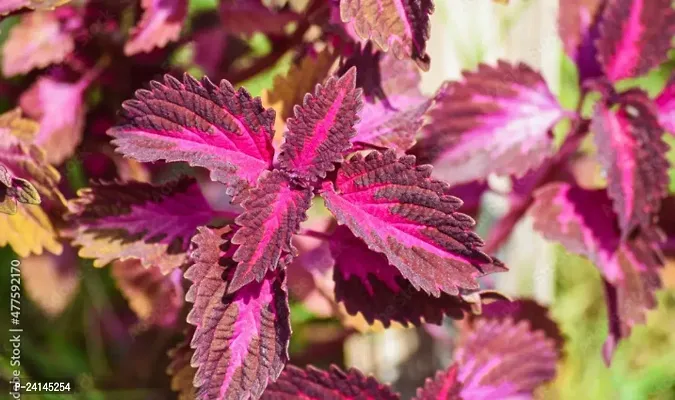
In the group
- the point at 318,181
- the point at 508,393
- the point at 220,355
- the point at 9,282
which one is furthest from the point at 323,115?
the point at 9,282

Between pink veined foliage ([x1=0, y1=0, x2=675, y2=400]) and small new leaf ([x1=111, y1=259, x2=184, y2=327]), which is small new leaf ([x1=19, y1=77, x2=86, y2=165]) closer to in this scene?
pink veined foliage ([x1=0, y1=0, x2=675, y2=400])

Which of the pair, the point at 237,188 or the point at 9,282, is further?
the point at 9,282

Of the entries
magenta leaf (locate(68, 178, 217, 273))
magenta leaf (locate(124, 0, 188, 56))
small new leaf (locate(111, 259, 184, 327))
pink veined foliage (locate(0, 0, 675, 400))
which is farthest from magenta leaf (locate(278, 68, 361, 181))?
small new leaf (locate(111, 259, 184, 327))

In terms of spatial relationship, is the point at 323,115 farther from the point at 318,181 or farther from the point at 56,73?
the point at 56,73

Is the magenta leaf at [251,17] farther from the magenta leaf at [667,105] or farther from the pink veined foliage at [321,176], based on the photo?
the magenta leaf at [667,105]

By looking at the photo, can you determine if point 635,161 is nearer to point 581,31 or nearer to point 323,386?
point 581,31

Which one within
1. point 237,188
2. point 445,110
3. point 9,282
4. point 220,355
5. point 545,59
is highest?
point 545,59
